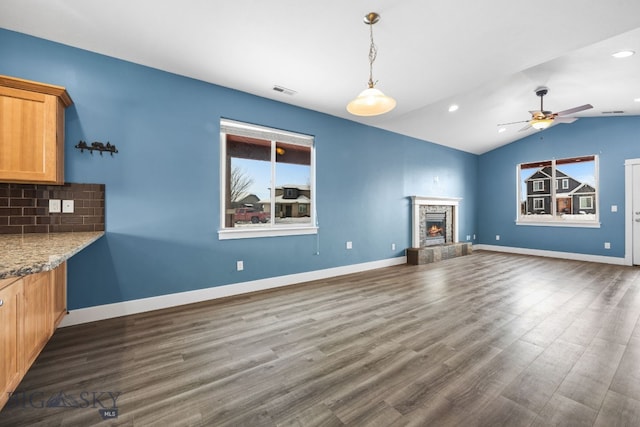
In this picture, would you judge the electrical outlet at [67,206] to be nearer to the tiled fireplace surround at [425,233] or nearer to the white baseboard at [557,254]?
the tiled fireplace surround at [425,233]

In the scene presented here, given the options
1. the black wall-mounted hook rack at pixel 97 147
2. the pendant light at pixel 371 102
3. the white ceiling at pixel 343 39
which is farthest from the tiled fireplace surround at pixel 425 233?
the black wall-mounted hook rack at pixel 97 147

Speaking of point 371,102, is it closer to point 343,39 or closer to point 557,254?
point 343,39

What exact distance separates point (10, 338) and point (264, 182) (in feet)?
9.66

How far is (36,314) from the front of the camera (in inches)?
68.7

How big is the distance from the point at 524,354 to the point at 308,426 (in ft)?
5.95

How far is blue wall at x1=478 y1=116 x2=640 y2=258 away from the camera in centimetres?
561

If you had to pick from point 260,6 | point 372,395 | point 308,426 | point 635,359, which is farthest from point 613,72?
point 308,426

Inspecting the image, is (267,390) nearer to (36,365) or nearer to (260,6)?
(36,365)

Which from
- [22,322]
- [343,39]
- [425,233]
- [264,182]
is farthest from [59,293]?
[425,233]

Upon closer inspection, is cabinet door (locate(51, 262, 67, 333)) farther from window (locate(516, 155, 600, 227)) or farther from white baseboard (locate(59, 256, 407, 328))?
window (locate(516, 155, 600, 227))

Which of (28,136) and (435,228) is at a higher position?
(28,136)

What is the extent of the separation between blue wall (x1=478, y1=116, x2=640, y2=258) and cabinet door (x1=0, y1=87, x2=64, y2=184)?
9200mm

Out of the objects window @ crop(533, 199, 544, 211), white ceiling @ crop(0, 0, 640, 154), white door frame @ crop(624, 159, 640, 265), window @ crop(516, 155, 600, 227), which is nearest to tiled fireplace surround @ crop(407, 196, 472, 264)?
window @ crop(516, 155, 600, 227)

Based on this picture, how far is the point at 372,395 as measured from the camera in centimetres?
160
